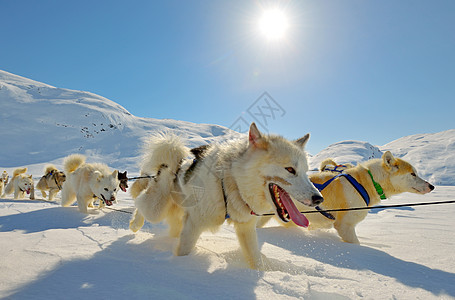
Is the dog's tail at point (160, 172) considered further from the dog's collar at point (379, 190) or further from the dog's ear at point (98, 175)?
the dog's ear at point (98, 175)

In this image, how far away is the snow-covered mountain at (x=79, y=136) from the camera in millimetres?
46984

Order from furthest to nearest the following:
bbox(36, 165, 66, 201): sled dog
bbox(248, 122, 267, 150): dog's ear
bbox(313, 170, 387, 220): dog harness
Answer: bbox(36, 165, 66, 201): sled dog
bbox(313, 170, 387, 220): dog harness
bbox(248, 122, 267, 150): dog's ear

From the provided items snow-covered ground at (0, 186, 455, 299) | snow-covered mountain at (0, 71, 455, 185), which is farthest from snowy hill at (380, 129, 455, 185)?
Result: snow-covered ground at (0, 186, 455, 299)

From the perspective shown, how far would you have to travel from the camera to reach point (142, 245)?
2.55 metres

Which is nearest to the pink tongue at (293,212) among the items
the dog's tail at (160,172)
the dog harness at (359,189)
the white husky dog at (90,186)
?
the dog's tail at (160,172)

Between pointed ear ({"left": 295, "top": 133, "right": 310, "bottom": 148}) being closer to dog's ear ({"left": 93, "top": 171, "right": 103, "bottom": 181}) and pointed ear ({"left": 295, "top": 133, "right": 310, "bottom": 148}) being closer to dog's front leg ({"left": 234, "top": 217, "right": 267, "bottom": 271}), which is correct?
dog's front leg ({"left": 234, "top": 217, "right": 267, "bottom": 271})

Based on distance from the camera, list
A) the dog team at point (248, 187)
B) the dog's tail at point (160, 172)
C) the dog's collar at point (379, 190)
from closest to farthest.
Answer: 1. the dog team at point (248, 187)
2. the dog's tail at point (160, 172)
3. the dog's collar at point (379, 190)

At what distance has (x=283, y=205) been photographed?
Result: 7.12ft

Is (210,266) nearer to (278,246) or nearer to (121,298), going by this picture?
(121,298)

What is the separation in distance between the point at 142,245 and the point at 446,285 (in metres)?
2.99

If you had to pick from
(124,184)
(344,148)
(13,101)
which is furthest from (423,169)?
(13,101)

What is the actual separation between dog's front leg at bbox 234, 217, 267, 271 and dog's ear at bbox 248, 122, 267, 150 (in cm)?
77

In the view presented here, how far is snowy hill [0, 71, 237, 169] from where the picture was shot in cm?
4872

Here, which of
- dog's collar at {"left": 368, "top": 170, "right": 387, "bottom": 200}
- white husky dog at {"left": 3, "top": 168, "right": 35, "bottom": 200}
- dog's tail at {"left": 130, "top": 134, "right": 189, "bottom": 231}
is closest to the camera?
dog's tail at {"left": 130, "top": 134, "right": 189, "bottom": 231}
